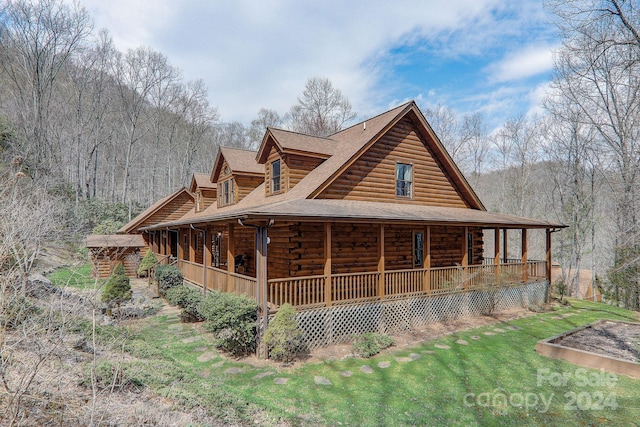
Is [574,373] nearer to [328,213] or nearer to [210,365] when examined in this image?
[328,213]

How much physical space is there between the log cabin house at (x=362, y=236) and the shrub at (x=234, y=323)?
0.47m

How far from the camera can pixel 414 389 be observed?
6.51 meters

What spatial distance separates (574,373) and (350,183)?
8302 millimetres

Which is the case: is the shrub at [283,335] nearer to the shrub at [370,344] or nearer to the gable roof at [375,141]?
the shrub at [370,344]

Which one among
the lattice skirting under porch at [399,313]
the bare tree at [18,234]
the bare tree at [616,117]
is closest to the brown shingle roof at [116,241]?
the bare tree at [18,234]

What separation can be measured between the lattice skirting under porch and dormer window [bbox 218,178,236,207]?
1000 cm

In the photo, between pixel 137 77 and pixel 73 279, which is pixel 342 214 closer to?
pixel 73 279

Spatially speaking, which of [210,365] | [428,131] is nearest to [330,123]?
[428,131]

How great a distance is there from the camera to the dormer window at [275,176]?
13955 mm

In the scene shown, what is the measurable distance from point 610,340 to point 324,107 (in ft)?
106

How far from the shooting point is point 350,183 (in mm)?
12234

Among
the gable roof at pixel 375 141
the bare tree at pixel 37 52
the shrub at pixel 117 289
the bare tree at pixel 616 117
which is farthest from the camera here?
the bare tree at pixel 37 52

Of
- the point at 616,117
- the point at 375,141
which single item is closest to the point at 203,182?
the point at 375,141

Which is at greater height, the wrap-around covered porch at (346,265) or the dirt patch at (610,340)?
the wrap-around covered porch at (346,265)
